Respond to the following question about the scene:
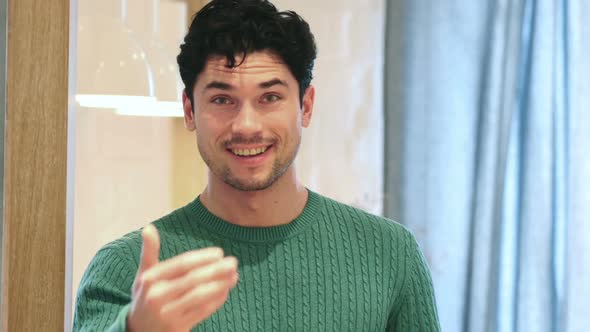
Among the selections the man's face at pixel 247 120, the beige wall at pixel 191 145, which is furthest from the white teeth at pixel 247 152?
the beige wall at pixel 191 145

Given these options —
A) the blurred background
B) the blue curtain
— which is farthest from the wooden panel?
the blue curtain

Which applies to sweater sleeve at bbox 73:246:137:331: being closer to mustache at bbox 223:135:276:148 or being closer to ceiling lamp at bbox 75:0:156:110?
mustache at bbox 223:135:276:148

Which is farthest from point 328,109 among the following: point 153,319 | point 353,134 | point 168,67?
point 153,319

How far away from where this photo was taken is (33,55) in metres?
1.59

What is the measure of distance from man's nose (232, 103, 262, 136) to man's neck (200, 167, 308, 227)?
0.37 ft

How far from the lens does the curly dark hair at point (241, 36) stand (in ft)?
4.62

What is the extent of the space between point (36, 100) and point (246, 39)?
43 centimetres

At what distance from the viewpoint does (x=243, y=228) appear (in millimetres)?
1456

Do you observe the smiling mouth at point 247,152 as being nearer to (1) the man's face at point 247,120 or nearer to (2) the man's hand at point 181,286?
(1) the man's face at point 247,120

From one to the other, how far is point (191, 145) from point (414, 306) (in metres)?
0.73

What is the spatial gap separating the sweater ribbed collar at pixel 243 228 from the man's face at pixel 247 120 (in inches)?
3.1

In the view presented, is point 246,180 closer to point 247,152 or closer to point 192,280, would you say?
point 247,152

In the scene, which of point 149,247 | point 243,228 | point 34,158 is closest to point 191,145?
point 34,158

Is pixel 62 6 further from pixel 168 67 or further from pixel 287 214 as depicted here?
pixel 287 214
